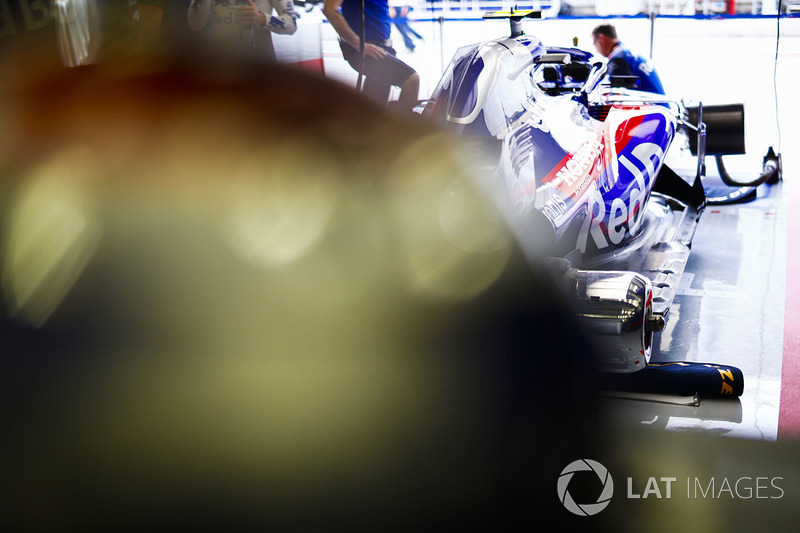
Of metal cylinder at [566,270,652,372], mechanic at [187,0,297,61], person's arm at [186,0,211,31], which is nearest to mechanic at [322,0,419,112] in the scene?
mechanic at [187,0,297,61]

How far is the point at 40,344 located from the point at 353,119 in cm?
42

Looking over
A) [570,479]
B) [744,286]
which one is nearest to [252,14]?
[744,286]

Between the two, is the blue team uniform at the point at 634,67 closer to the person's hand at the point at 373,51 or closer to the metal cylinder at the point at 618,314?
the person's hand at the point at 373,51

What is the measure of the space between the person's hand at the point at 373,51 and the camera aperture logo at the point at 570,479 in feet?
14.3

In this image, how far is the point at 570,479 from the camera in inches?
40.9

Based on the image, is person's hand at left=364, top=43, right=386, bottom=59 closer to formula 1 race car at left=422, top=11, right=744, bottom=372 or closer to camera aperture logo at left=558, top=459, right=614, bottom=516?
formula 1 race car at left=422, top=11, right=744, bottom=372

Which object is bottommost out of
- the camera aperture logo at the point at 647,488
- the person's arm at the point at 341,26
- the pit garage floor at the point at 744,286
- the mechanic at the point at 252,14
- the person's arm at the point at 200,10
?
the pit garage floor at the point at 744,286

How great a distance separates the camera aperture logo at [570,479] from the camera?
0.99 meters

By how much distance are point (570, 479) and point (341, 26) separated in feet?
15.0

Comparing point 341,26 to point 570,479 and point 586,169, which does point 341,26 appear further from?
point 570,479

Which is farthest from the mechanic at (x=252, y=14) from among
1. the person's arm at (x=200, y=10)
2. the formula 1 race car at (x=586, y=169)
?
the formula 1 race car at (x=586, y=169)

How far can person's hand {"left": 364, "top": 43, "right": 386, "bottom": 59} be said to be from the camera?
16.9 feet

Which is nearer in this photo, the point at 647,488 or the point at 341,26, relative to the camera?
the point at 647,488

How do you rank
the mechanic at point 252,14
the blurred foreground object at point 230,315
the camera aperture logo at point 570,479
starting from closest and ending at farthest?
1. the blurred foreground object at point 230,315
2. the camera aperture logo at point 570,479
3. the mechanic at point 252,14
